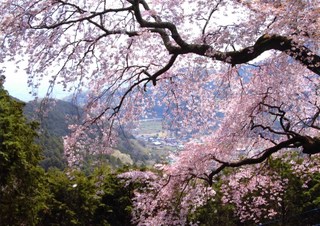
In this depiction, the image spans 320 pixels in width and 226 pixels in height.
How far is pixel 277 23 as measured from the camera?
4.46 m

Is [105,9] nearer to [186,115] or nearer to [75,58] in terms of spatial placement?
[75,58]

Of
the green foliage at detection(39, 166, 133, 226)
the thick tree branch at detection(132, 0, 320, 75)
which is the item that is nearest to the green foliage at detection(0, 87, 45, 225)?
the green foliage at detection(39, 166, 133, 226)

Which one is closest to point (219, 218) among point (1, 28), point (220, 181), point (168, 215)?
point (220, 181)

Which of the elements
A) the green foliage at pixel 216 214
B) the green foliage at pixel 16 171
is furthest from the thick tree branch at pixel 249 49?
the green foliage at pixel 216 214

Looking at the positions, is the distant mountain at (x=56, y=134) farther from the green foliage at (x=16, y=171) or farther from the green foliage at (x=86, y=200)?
the green foliage at (x=86, y=200)

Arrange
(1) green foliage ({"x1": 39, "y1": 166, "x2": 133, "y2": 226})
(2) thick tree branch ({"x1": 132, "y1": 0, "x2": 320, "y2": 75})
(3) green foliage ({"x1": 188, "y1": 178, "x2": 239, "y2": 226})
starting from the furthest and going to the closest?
(3) green foliage ({"x1": 188, "y1": 178, "x2": 239, "y2": 226}) < (1) green foliage ({"x1": 39, "y1": 166, "x2": 133, "y2": 226}) < (2) thick tree branch ({"x1": 132, "y1": 0, "x2": 320, "y2": 75})

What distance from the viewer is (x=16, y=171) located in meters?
5.70

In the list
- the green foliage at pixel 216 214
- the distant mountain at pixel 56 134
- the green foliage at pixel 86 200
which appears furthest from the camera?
the green foliage at pixel 216 214

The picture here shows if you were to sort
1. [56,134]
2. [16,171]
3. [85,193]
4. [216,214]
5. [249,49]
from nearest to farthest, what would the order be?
1. [249,49]
2. [16,171]
3. [85,193]
4. [216,214]
5. [56,134]

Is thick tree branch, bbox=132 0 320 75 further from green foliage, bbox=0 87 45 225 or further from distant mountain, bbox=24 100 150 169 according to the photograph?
green foliage, bbox=0 87 45 225

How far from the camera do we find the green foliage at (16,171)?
5.57 m

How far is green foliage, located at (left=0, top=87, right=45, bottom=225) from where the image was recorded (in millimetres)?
5574

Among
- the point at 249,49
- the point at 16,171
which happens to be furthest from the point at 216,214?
the point at 249,49

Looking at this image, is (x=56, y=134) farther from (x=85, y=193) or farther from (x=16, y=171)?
(x=16, y=171)
